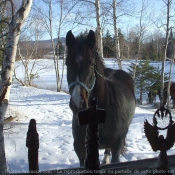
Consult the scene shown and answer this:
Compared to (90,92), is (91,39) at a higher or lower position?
higher

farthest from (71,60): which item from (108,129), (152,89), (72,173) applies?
(152,89)

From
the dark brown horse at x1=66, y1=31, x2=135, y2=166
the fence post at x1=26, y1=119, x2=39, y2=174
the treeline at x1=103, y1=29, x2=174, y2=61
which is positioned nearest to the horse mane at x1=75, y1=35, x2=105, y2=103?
the dark brown horse at x1=66, y1=31, x2=135, y2=166

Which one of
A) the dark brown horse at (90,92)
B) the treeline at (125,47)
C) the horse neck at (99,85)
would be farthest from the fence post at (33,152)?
the treeline at (125,47)

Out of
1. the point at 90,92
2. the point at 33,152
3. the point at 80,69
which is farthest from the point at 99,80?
the point at 33,152

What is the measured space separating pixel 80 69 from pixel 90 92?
0.31 meters

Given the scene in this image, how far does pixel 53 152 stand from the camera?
4.97 m

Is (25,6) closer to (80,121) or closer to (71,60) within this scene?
(71,60)

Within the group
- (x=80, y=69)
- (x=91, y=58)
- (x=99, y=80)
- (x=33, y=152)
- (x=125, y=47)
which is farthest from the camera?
(x=125, y=47)

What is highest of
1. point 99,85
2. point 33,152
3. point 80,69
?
point 80,69

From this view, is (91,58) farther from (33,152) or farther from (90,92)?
(33,152)

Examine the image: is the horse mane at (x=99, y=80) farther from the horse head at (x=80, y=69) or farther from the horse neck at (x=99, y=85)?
the horse head at (x=80, y=69)

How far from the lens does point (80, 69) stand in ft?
7.14

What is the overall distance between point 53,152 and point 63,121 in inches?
115

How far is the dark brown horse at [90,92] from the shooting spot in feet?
6.97
